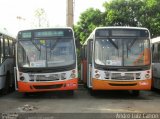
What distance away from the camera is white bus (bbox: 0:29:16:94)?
21.0m

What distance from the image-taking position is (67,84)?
774 inches

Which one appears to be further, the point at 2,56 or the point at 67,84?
the point at 2,56

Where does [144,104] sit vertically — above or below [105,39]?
below

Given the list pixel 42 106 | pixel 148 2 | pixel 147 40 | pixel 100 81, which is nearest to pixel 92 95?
pixel 100 81

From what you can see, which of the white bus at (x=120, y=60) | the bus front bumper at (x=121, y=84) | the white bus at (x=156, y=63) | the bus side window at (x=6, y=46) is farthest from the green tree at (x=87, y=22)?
the bus front bumper at (x=121, y=84)

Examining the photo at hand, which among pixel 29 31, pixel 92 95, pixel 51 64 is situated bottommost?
pixel 92 95

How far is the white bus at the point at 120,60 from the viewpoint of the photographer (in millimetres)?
19688

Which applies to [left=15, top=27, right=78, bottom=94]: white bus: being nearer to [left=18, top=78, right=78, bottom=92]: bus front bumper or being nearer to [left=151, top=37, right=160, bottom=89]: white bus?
[left=18, top=78, right=78, bottom=92]: bus front bumper

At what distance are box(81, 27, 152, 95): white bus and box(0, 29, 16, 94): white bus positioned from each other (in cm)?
390

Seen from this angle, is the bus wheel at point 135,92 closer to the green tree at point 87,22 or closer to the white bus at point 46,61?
the white bus at point 46,61

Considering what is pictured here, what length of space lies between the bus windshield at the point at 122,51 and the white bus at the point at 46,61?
1124mm

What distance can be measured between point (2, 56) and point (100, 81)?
178 inches

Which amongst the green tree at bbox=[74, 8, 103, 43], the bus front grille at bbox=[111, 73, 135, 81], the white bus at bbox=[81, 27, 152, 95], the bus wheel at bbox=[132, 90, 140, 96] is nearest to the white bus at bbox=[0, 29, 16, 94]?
the white bus at bbox=[81, 27, 152, 95]

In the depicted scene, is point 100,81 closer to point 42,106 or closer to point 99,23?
point 42,106
